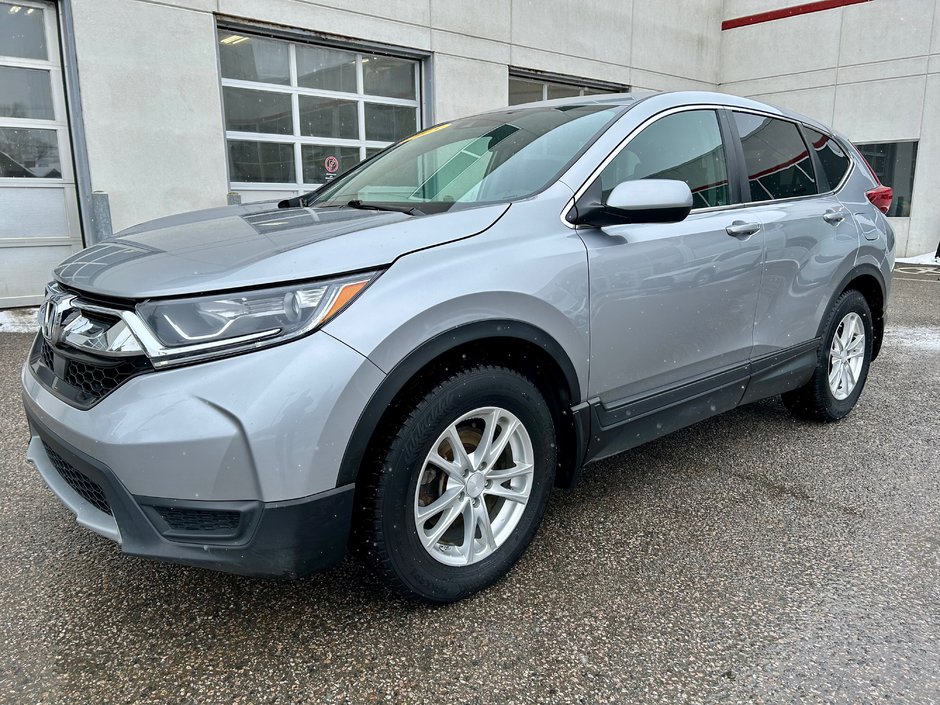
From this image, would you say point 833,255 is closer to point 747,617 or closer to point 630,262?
point 630,262

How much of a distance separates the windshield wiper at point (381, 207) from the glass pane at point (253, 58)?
655 centimetres

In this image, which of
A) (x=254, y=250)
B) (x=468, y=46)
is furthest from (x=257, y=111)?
(x=254, y=250)

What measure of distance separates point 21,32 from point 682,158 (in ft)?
23.5

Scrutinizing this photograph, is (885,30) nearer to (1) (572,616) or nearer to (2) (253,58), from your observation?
(2) (253,58)

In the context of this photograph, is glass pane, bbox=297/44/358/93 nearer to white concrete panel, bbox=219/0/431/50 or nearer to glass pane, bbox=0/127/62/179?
white concrete panel, bbox=219/0/431/50

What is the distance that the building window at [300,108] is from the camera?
27.9 ft

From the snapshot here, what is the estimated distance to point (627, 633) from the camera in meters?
2.16

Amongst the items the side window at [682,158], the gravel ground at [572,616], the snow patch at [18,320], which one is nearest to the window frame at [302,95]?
the snow patch at [18,320]

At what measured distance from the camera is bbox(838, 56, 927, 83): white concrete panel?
13.5 meters

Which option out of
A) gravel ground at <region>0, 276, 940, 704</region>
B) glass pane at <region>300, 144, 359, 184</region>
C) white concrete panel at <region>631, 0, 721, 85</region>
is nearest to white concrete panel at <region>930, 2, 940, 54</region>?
white concrete panel at <region>631, 0, 721, 85</region>

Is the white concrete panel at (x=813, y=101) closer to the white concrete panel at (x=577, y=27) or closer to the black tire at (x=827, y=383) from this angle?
the white concrete panel at (x=577, y=27)

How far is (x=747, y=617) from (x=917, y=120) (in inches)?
579

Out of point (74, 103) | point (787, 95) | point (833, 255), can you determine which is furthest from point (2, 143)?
point (787, 95)

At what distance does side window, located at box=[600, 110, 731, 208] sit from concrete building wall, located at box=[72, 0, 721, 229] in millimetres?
6515
